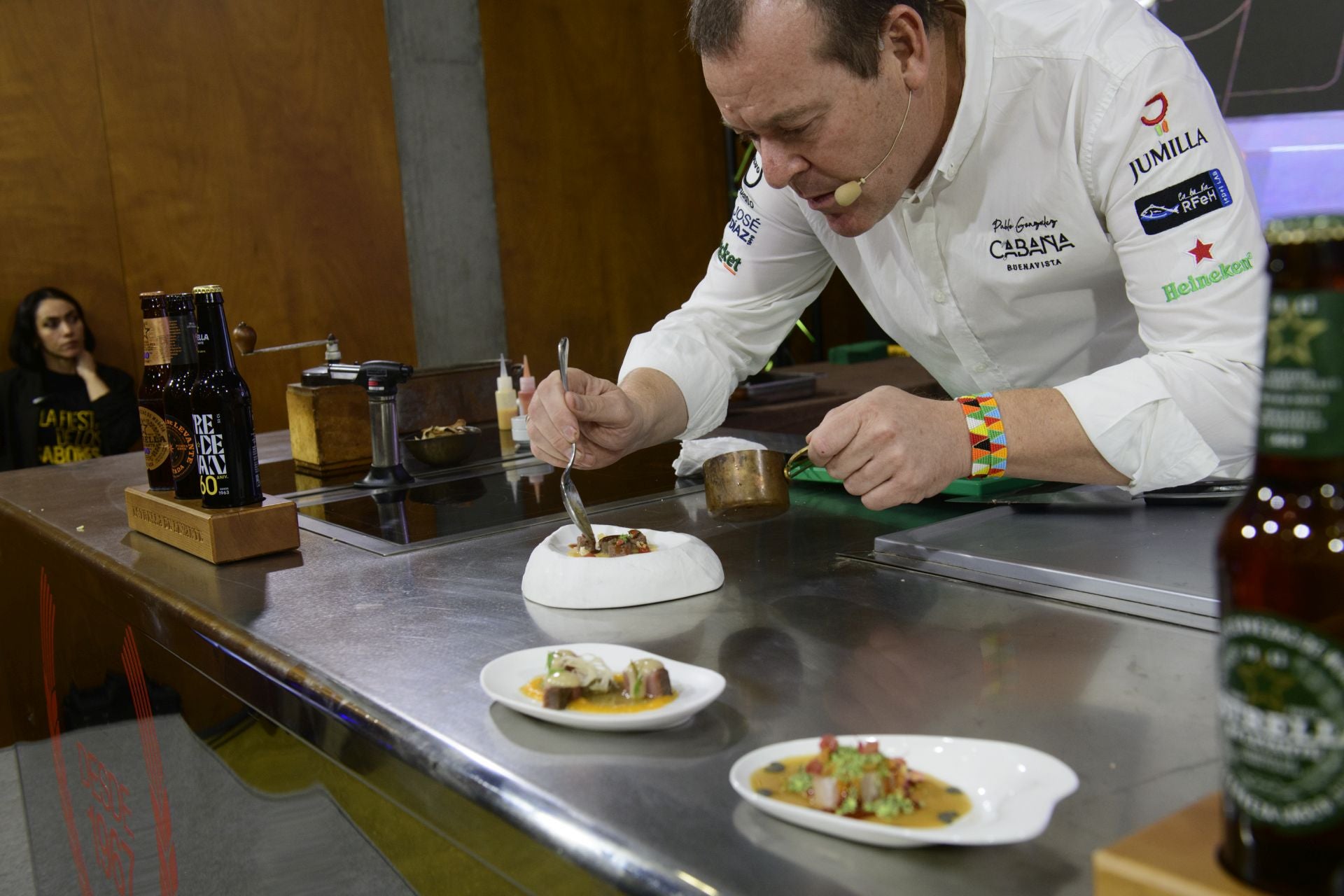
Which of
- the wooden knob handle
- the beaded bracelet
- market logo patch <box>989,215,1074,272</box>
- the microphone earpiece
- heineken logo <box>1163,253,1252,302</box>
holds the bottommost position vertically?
the beaded bracelet

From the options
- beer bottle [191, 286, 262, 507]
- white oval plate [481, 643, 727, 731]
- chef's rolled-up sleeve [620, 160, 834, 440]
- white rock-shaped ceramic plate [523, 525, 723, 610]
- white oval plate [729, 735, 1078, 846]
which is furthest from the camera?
chef's rolled-up sleeve [620, 160, 834, 440]

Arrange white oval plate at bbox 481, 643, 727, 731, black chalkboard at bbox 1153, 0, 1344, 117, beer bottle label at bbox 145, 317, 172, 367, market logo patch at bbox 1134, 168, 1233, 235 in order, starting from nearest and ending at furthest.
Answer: white oval plate at bbox 481, 643, 727, 731 → market logo patch at bbox 1134, 168, 1233, 235 → beer bottle label at bbox 145, 317, 172, 367 → black chalkboard at bbox 1153, 0, 1344, 117

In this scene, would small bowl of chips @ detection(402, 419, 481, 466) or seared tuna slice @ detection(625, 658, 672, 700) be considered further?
small bowl of chips @ detection(402, 419, 481, 466)

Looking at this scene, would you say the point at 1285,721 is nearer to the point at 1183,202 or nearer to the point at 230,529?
the point at 1183,202

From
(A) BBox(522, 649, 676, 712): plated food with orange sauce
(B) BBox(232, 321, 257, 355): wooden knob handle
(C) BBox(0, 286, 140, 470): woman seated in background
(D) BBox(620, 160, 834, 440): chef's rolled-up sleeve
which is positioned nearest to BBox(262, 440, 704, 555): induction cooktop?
(D) BBox(620, 160, 834, 440): chef's rolled-up sleeve

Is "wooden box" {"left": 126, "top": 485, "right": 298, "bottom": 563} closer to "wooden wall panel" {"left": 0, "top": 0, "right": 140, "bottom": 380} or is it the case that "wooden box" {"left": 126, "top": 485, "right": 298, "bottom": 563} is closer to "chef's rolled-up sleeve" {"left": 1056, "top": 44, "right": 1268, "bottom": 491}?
"chef's rolled-up sleeve" {"left": 1056, "top": 44, "right": 1268, "bottom": 491}

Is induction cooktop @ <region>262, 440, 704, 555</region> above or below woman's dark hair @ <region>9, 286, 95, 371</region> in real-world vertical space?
below

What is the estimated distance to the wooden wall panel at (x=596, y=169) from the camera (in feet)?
18.4

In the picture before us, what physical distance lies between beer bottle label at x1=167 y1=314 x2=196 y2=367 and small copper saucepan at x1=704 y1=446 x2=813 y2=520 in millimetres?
760

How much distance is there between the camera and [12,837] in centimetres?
291

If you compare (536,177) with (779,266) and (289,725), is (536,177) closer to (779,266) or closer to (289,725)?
(779,266)

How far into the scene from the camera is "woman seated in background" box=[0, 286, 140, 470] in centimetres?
420

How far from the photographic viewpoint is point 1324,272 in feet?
1.41

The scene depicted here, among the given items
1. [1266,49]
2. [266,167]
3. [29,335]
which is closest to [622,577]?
[1266,49]
